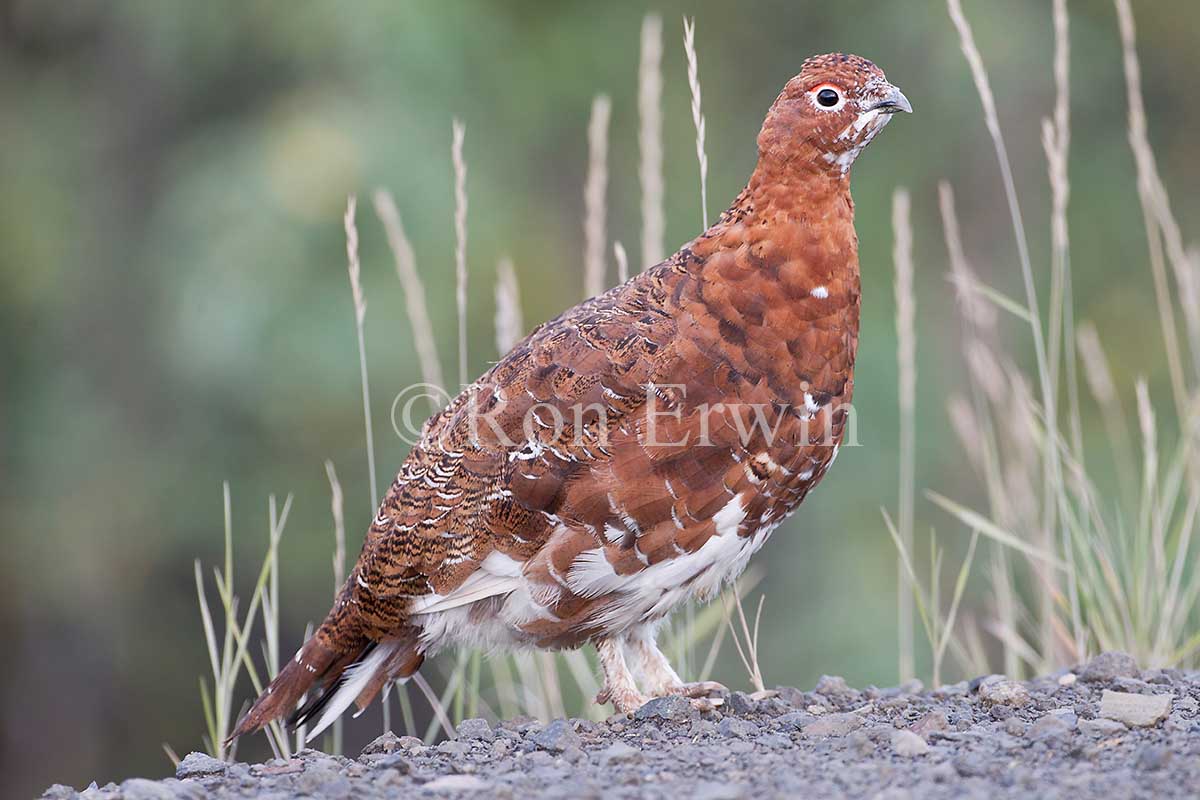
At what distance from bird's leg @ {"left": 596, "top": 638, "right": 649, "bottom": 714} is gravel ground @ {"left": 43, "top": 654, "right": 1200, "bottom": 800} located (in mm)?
169

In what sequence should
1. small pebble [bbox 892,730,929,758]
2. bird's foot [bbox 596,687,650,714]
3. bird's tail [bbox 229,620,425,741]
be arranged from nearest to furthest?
small pebble [bbox 892,730,929,758] < bird's foot [bbox 596,687,650,714] < bird's tail [bbox 229,620,425,741]

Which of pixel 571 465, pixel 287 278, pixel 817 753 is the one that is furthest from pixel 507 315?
pixel 287 278

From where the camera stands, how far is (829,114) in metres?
3.20

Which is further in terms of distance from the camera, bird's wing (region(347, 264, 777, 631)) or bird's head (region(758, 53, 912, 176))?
bird's head (region(758, 53, 912, 176))

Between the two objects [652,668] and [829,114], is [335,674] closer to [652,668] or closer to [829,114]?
[652,668]

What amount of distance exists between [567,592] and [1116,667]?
4.30 ft

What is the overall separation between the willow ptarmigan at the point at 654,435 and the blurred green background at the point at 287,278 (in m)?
5.06

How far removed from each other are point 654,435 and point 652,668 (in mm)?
723

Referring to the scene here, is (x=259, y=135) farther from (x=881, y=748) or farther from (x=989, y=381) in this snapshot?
(x=881, y=748)

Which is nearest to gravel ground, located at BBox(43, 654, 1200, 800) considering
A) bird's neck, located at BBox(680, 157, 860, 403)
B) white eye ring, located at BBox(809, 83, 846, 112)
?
bird's neck, located at BBox(680, 157, 860, 403)

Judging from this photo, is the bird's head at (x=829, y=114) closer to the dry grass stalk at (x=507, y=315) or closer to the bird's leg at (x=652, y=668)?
the dry grass stalk at (x=507, y=315)

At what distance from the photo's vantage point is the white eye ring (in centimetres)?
321

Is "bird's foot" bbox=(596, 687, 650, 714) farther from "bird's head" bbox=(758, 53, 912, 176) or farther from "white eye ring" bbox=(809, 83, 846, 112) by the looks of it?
"white eye ring" bbox=(809, 83, 846, 112)

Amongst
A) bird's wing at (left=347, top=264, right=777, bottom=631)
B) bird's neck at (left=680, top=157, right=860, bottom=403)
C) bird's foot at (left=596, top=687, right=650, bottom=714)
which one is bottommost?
bird's foot at (left=596, top=687, right=650, bottom=714)
